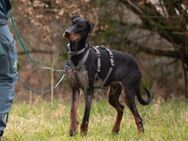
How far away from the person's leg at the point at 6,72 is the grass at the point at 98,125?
794 millimetres

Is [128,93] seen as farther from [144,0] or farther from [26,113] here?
[144,0]

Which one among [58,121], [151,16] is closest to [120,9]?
[151,16]

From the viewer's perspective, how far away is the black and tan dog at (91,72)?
329 inches

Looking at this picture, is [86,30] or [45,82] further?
[45,82]

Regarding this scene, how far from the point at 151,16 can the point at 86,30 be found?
241 inches

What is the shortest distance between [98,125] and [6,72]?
2.50 meters

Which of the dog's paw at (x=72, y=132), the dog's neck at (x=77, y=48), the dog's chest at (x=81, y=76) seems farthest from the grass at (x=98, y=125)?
the dog's neck at (x=77, y=48)

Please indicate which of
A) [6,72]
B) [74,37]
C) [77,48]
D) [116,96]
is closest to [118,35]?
[116,96]

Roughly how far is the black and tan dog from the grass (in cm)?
29

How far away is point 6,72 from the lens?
7227 mm

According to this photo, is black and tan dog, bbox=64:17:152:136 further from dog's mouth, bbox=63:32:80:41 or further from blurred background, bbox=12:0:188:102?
blurred background, bbox=12:0:188:102

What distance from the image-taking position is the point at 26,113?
1111cm

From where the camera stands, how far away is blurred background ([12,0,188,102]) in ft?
44.5

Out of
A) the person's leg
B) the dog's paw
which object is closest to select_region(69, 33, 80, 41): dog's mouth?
the person's leg
